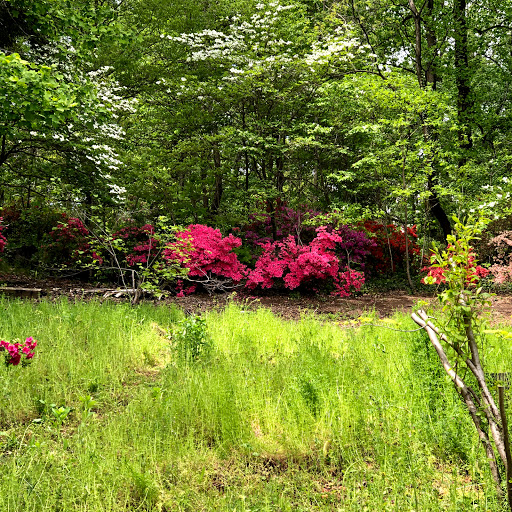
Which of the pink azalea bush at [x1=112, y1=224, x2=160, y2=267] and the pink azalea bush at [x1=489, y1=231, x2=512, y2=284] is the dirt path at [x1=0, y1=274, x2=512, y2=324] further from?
the pink azalea bush at [x1=112, y1=224, x2=160, y2=267]

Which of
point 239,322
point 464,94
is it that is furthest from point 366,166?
point 239,322

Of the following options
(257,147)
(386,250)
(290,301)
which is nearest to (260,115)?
(257,147)

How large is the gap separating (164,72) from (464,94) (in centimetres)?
948

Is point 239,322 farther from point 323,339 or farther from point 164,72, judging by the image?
point 164,72

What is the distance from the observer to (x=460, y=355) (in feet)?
6.09

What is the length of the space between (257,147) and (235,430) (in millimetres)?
8949

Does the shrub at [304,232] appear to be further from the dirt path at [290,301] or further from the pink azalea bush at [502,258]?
the pink azalea bush at [502,258]

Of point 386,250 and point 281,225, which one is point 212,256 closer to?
point 281,225

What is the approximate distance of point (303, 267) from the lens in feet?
28.0

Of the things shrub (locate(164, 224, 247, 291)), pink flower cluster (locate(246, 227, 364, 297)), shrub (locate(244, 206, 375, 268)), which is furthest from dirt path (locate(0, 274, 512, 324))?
shrub (locate(244, 206, 375, 268))

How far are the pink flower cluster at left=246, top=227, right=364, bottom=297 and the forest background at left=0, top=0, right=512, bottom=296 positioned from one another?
0.14 ft

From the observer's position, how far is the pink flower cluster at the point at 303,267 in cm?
845

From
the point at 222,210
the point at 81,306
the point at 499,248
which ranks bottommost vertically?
the point at 81,306

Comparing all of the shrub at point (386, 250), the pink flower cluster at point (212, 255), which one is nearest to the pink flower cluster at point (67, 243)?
the pink flower cluster at point (212, 255)
